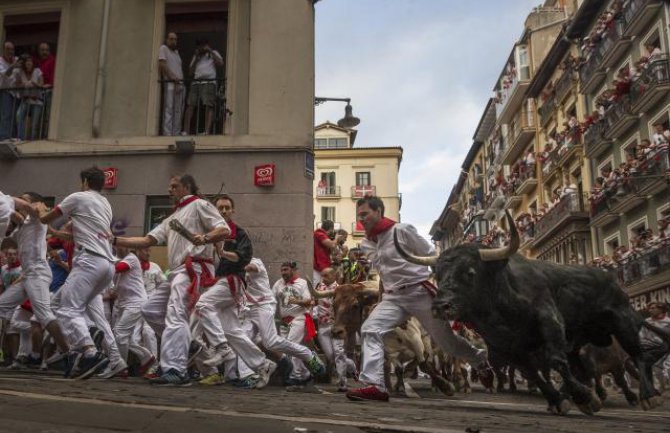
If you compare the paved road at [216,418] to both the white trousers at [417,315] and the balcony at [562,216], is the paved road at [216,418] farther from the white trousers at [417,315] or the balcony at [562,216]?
the balcony at [562,216]

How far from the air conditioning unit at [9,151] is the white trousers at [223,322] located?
25.3ft

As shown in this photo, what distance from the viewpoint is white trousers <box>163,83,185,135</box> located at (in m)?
14.1

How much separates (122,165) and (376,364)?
8.55m

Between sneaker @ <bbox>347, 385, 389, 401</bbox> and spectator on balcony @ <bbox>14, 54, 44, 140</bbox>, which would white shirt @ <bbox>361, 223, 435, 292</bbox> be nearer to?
sneaker @ <bbox>347, 385, 389, 401</bbox>

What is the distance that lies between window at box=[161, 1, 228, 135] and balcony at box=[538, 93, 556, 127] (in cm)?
2957

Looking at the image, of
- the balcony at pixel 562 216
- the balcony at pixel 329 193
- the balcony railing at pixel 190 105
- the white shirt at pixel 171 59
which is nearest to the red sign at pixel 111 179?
the balcony railing at pixel 190 105

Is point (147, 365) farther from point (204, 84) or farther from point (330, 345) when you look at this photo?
point (204, 84)

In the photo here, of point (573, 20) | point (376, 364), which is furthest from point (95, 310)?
point (573, 20)

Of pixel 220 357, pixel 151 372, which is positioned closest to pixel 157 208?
pixel 151 372

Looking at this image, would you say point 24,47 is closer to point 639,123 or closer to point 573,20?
point 639,123

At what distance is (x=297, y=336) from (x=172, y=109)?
604 centimetres

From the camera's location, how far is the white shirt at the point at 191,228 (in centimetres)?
753

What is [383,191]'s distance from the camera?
6738 cm

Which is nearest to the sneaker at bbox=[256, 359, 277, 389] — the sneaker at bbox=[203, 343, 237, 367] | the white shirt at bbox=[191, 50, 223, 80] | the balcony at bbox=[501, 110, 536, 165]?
the sneaker at bbox=[203, 343, 237, 367]
